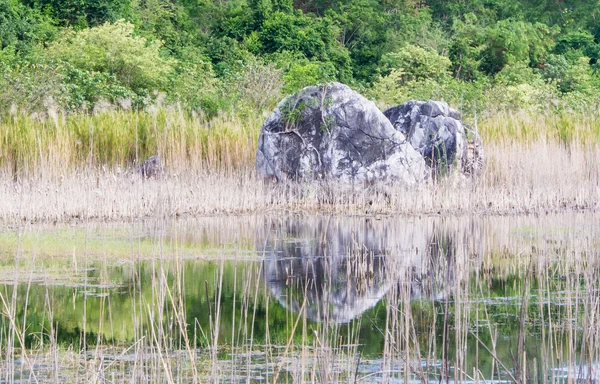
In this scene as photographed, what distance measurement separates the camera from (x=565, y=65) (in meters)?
22.6

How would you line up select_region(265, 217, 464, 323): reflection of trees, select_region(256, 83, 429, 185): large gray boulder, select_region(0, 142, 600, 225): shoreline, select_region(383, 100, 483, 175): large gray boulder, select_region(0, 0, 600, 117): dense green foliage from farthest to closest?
1. select_region(0, 0, 600, 117): dense green foliage
2. select_region(383, 100, 483, 175): large gray boulder
3. select_region(256, 83, 429, 185): large gray boulder
4. select_region(0, 142, 600, 225): shoreline
5. select_region(265, 217, 464, 323): reflection of trees

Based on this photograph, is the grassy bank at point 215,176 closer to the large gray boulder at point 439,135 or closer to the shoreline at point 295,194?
the shoreline at point 295,194

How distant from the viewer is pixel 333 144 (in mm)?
10992

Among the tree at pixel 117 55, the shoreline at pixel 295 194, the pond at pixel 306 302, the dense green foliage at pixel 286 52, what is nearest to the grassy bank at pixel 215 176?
the shoreline at pixel 295 194

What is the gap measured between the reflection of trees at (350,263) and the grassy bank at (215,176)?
876mm

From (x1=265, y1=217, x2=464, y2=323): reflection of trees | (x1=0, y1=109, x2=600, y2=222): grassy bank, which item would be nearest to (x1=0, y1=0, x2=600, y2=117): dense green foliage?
(x1=0, y1=109, x2=600, y2=222): grassy bank

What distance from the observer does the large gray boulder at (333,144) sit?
1081 cm

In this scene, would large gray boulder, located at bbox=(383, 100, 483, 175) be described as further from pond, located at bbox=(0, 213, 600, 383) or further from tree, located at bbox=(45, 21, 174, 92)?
tree, located at bbox=(45, 21, 174, 92)

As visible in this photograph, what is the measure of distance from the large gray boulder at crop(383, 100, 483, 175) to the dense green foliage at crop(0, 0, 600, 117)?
94.8 inches

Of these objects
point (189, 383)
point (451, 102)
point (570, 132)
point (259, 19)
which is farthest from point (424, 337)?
point (259, 19)

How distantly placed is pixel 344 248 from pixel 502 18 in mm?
20930

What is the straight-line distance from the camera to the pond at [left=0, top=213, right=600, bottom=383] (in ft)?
11.6

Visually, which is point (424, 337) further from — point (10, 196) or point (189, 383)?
point (10, 196)

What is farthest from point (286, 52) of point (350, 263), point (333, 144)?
point (350, 263)
